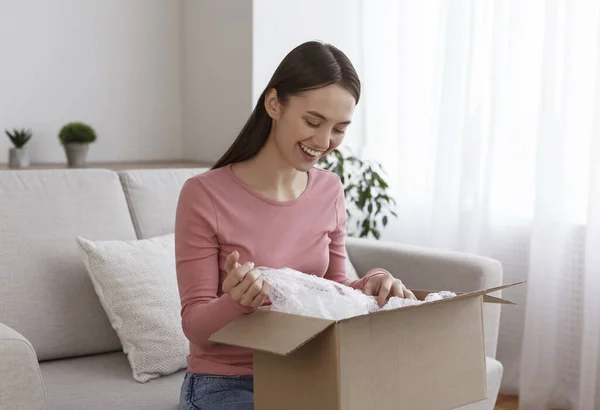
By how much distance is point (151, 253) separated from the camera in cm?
204

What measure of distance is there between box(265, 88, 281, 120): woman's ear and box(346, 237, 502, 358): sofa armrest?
906mm

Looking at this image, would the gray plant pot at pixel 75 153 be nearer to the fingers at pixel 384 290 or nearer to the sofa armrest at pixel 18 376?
the sofa armrest at pixel 18 376

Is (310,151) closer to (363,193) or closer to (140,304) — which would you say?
(140,304)

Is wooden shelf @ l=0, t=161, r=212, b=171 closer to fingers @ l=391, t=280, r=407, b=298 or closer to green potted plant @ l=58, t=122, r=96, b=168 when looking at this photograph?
green potted plant @ l=58, t=122, r=96, b=168

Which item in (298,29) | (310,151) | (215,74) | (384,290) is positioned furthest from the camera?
(215,74)

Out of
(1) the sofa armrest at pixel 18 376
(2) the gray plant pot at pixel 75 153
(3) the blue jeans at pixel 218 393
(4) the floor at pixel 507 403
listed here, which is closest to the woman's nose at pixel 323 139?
(3) the blue jeans at pixel 218 393

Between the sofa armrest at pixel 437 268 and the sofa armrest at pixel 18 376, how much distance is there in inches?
44.9

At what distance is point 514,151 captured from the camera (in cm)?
291

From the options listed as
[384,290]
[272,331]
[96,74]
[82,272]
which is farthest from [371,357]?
[96,74]

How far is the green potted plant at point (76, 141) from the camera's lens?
3.14 meters

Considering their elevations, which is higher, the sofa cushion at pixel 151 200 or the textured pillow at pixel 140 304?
the sofa cushion at pixel 151 200

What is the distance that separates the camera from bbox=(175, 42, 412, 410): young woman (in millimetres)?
1414

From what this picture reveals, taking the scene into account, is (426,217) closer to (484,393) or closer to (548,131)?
(548,131)

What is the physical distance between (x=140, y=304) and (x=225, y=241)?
1.80ft
